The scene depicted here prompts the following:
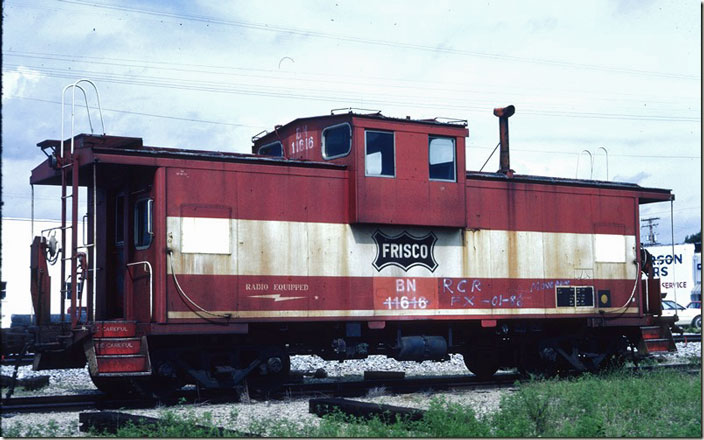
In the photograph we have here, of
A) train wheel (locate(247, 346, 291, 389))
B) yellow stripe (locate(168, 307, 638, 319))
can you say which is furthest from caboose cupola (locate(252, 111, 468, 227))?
train wheel (locate(247, 346, 291, 389))

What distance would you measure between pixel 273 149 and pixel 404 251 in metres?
3.67

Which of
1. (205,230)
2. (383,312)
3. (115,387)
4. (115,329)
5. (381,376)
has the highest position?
(205,230)

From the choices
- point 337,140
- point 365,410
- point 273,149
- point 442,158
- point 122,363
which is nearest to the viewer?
point 365,410

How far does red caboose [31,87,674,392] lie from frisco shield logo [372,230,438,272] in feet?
0.08

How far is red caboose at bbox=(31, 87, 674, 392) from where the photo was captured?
41.9ft

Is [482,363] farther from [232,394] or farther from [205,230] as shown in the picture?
[205,230]

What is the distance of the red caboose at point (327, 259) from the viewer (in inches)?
503

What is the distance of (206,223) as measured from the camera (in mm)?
13016

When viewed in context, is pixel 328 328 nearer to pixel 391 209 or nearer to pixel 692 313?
pixel 391 209

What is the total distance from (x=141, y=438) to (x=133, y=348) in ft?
12.9

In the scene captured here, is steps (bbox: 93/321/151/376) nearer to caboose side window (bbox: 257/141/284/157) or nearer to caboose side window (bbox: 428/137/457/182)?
caboose side window (bbox: 257/141/284/157)

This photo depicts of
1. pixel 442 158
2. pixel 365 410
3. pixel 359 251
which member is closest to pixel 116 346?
pixel 365 410

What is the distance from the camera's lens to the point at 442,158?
14.9 metres

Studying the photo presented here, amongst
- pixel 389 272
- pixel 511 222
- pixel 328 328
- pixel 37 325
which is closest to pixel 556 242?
pixel 511 222
